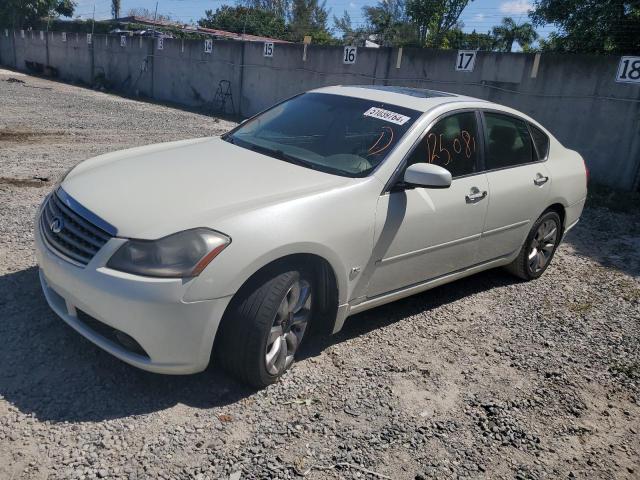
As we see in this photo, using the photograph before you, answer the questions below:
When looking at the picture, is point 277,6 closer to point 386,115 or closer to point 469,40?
point 469,40

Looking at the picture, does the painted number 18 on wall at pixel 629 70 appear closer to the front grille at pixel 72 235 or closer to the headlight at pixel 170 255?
the headlight at pixel 170 255

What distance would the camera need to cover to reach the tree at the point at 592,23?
17177 millimetres

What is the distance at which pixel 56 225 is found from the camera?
322cm

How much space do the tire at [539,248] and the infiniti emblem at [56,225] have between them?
383 centimetres

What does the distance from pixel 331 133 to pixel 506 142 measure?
5.36ft

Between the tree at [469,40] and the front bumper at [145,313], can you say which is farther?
the tree at [469,40]

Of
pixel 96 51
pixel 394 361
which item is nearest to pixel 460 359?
pixel 394 361

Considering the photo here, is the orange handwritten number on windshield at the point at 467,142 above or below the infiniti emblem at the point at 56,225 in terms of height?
above

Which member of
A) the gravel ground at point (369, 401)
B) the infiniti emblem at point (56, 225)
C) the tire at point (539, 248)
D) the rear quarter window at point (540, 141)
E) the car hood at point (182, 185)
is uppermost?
the rear quarter window at point (540, 141)

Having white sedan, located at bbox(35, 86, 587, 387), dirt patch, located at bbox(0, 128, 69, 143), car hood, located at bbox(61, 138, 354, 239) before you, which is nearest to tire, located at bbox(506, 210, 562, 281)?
white sedan, located at bbox(35, 86, 587, 387)

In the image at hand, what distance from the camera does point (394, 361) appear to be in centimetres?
385

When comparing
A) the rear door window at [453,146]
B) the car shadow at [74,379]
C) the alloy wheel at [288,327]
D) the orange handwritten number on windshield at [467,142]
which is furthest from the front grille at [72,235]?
the orange handwritten number on windshield at [467,142]

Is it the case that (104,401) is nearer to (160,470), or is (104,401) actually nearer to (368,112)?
(160,470)

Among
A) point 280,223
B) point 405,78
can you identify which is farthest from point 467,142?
point 405,78
